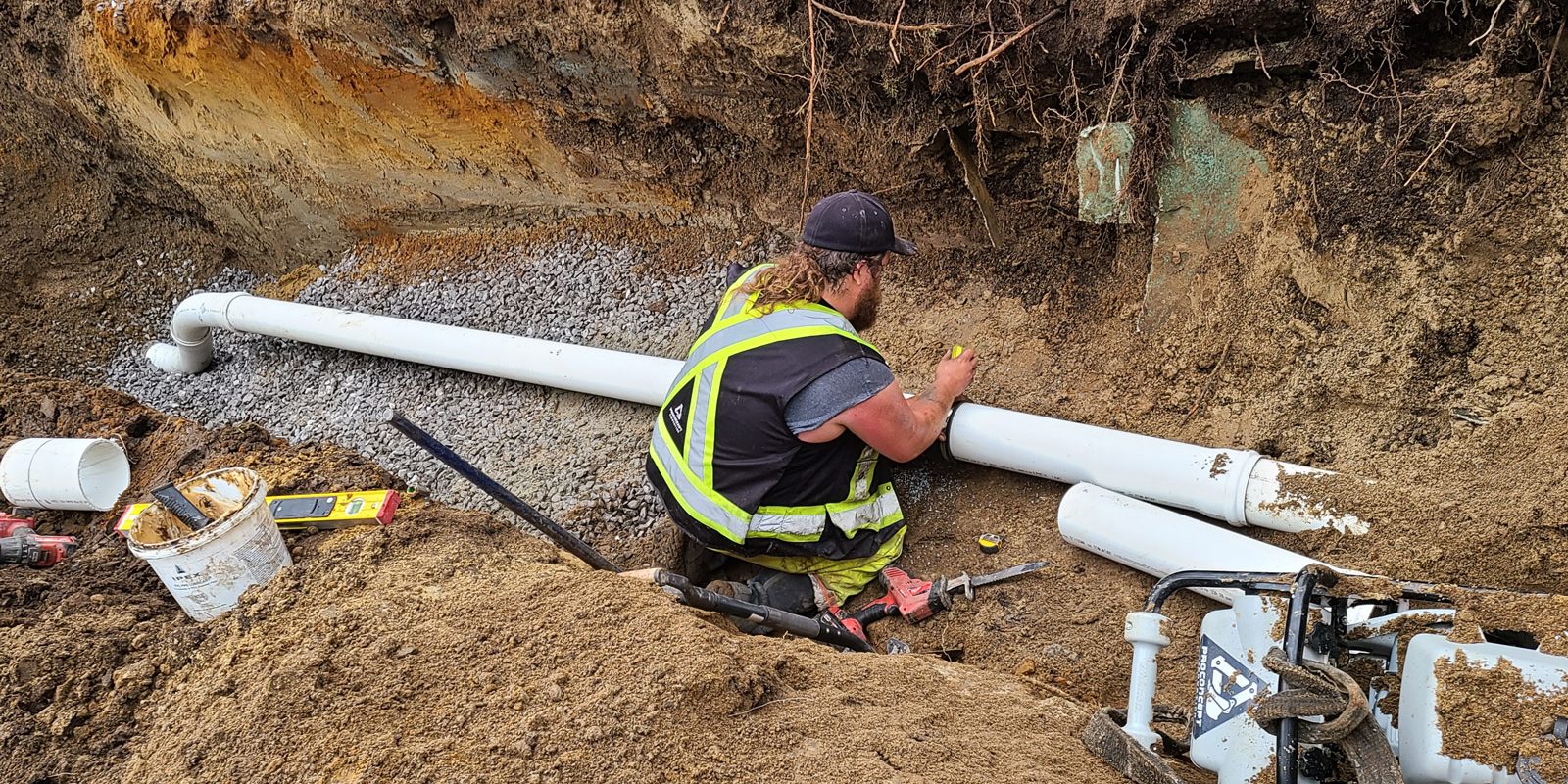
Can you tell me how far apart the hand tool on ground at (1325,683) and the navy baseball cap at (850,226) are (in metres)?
1.47

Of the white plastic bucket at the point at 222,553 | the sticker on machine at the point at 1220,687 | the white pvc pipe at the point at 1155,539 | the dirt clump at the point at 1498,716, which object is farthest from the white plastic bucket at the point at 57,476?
the dirt clump at the point at 1498,716

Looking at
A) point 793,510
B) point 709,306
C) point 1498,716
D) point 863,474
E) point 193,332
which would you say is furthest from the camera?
point 193,332

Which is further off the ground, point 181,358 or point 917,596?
point 181,358

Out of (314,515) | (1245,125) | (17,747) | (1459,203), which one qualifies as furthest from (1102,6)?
(17,747)

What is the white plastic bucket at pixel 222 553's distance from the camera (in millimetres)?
2484

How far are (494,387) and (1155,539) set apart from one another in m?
3.26

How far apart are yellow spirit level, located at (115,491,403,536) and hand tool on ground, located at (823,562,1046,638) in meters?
1.45

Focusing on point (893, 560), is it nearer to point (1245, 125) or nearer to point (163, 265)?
point (1245, 125)

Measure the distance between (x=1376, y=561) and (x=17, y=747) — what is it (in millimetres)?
3301

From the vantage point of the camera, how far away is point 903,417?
10.5ft

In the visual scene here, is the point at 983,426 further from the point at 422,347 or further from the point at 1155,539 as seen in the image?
the point at 422,347

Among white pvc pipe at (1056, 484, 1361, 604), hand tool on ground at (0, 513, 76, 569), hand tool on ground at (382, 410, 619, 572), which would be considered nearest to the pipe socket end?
hand tool on ground at (0, 513, 76, 569)

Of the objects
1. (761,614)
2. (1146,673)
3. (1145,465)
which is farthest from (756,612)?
(1145,465)

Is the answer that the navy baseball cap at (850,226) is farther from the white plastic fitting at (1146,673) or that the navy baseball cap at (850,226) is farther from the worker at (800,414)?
the white plastic fitting at (1146,673)
